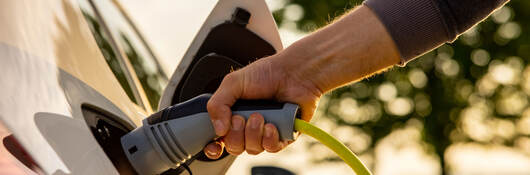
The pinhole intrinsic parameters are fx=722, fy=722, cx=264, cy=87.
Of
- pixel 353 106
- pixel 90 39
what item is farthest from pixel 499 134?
pixel 90 39

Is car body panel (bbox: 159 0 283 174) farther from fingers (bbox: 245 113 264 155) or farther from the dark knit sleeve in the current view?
the dark knit sleeve

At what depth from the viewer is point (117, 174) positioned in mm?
1332

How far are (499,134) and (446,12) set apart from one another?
12.2 meters

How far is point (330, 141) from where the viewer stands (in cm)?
167

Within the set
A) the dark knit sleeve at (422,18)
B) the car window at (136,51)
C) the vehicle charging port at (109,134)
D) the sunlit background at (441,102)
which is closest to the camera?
the vehicle charging port at (109,134)

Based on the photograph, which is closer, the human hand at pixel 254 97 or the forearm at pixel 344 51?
the human hand at pixel 254 97

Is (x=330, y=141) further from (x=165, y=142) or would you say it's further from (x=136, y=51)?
(x=136, y=51)

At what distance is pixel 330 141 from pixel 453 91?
41.1ft

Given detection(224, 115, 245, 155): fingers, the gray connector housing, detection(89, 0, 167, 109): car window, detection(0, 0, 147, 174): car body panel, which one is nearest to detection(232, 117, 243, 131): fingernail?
detection(224, 115, 245, 155): fingers

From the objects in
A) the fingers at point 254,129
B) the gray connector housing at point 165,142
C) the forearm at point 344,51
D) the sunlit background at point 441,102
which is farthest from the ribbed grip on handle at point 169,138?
the sunlit background at point 441,102

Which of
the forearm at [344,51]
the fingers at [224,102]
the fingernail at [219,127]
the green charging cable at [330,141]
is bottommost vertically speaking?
the green charging cable at [330,141]

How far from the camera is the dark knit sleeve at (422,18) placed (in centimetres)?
205

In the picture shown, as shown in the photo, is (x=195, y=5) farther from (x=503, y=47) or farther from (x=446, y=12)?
(x=503, y=47)

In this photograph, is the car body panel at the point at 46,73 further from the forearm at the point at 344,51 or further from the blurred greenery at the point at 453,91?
the blurred greenery at the point at 453,91
